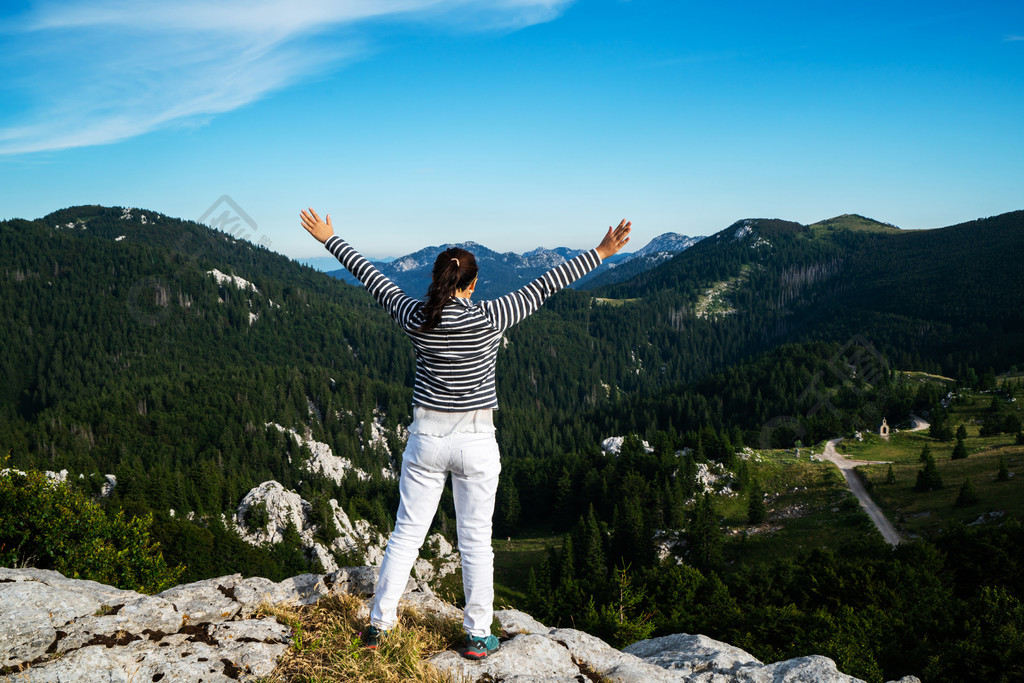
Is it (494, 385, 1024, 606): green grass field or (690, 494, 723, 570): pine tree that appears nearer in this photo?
(494, 385, 1024, 606): green grass field

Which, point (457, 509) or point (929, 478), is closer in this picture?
point (457, 509)

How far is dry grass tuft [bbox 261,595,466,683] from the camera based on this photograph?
6.07 metres

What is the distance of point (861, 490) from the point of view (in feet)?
243

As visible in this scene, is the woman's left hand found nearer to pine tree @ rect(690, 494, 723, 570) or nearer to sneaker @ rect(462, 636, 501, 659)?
sneaker @ rect(462, 636, 501, 659)

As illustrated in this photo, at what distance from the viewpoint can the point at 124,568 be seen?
28.5 m

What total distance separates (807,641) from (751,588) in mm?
18502

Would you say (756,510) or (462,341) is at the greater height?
(462,341)

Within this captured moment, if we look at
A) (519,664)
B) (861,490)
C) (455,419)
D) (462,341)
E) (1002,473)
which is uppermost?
(462,341)

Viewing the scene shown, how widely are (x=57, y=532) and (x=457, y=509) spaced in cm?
2755

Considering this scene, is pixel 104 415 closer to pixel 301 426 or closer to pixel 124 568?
pixel 301 426

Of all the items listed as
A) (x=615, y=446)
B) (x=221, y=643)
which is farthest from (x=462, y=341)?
(x=615, y=446)

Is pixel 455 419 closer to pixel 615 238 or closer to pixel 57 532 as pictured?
pixel 615 238

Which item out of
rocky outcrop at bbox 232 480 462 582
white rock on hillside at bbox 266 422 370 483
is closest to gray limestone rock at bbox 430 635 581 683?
rocky outcrop at bbox 232 480 462 582

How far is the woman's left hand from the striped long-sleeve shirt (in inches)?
42.7
